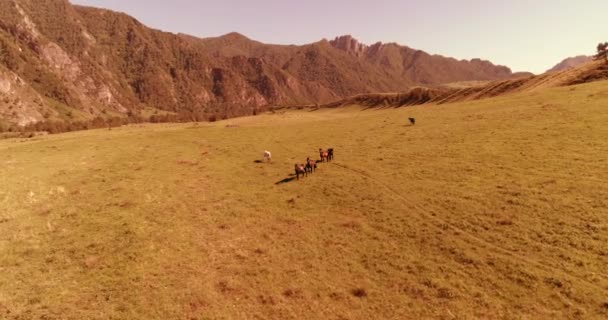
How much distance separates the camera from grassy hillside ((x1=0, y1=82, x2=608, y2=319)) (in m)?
16.4

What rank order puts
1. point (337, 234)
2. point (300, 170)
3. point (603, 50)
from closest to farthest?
point (337, 234) < point (300, 170) < point (603, 50)

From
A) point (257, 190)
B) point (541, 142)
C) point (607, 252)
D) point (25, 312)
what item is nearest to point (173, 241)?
point (25, 312)

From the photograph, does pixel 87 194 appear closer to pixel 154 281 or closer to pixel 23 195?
pixel 23 195

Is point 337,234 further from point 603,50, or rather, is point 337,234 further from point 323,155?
point 603,50

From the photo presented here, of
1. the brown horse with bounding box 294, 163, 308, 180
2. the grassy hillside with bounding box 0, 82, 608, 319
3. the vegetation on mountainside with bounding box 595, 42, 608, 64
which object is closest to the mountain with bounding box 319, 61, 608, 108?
the vegetation on mountainside with bounding box 595, 42, 608, 64

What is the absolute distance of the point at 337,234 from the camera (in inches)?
891

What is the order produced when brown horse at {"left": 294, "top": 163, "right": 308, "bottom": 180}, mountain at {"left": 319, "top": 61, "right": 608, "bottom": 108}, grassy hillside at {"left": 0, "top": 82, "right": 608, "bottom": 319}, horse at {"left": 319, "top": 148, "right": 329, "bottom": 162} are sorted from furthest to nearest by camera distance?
mountain at {"left": 319, "top": 61, "right": 608, "bottom": 108}
horse at {"left": 319, "top": 148, "right": 329, "bottom": 162}
brown horse at {"left": 294, "top": 163, "right": 308, "bottom": 180}
grassy hillside at {"left": 0, "top": 82, "right": 608, "bottom": 319}

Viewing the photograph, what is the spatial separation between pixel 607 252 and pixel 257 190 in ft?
80.7

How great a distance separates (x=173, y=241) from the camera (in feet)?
74.4

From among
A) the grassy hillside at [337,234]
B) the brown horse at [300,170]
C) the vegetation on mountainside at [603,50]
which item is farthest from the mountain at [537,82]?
the brown horse at [300,170]

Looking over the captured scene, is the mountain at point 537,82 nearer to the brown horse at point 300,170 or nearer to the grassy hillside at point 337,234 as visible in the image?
the grassy hillside at point 337,234

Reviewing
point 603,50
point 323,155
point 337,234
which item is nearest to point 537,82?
point 603,50

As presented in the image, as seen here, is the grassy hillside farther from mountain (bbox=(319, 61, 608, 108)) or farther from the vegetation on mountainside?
the vegetation on mountainside

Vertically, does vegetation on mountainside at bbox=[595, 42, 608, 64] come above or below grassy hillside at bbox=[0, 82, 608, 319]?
above
